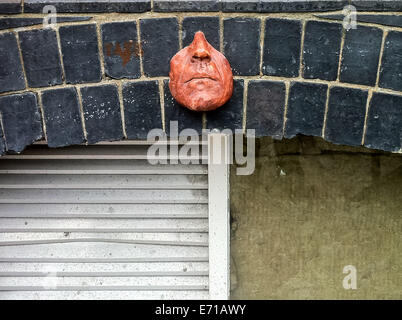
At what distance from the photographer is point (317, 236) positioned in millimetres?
2635

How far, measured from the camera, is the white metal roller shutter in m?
2.59

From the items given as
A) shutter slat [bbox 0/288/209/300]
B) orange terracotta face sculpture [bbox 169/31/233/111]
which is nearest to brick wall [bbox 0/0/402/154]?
orange terracotta face sculpture [bbox 169/31/233/111]

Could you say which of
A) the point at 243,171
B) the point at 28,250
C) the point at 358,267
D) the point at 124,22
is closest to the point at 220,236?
the point at 243,171

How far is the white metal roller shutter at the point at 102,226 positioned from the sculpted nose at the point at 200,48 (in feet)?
2.99

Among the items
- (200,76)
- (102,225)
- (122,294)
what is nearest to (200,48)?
(200,76)

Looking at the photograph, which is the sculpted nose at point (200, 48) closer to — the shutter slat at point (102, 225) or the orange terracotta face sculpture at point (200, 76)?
the orange terracotta face sculpture at point (200, 76)

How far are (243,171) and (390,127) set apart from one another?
904 millimetres

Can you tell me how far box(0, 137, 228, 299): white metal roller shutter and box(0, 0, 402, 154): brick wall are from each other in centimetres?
64

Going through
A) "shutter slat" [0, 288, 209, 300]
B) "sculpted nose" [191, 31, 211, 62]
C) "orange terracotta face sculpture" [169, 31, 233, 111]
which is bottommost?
"shutter slat" [0, 288, 209, 300]

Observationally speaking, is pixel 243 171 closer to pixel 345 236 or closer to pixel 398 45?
pixel 345 236

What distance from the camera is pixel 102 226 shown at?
8.66 ft

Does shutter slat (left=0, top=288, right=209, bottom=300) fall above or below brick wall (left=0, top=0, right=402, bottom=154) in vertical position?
below

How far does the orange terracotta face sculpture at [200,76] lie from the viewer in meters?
1.78

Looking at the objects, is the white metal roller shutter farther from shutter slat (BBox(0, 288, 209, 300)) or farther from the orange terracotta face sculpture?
the orange terracotta face sculpture
